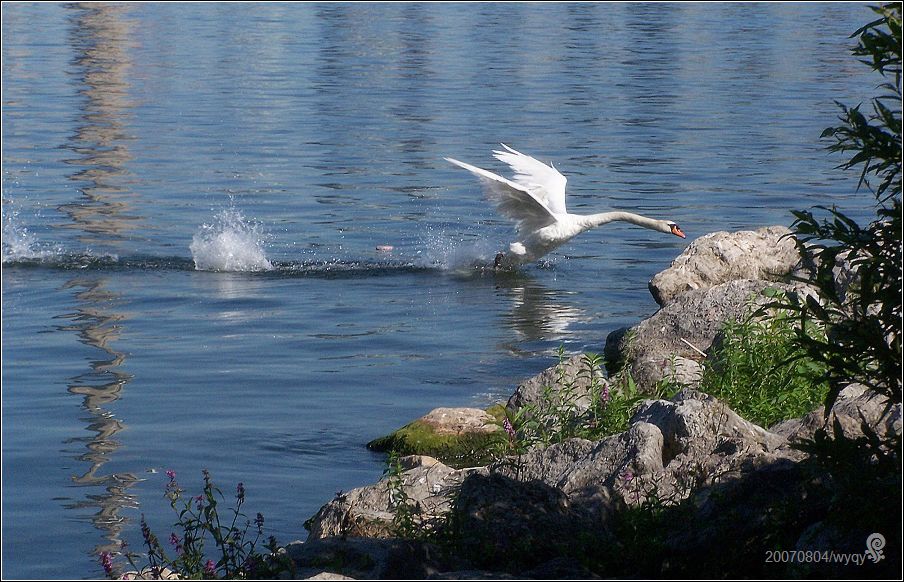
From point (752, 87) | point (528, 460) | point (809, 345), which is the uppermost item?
point (809, 345)

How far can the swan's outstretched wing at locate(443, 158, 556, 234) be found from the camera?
46.2 ft

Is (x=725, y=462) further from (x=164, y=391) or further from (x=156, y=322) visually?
(x=156, y=322)

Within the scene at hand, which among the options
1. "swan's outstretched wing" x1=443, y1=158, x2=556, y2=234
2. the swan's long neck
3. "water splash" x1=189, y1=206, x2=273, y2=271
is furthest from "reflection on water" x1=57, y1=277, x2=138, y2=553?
the swan's long neck

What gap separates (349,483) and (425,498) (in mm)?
1680

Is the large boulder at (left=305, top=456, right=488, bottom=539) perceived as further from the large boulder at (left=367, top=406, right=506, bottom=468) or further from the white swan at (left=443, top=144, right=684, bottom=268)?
the white swan at (left=443, top=144, right=684, bottom=268)

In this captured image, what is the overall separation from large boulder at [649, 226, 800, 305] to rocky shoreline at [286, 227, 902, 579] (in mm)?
2902

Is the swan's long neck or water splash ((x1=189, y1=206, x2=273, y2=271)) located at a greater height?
the swan's long neck

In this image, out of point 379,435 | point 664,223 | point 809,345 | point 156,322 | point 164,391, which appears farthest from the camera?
point 664,223

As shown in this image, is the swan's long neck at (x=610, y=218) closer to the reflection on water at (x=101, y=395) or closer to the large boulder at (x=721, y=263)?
the large boulder at (x=721, y=263)

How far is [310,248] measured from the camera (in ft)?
50.7

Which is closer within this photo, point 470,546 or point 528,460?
point 470,546

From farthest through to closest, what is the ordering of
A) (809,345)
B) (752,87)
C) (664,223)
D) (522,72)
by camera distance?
(522,72)
(752,87)
(664,223)
(809,345)

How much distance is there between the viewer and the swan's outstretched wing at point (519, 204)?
1408cm

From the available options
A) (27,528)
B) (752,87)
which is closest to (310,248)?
(27,528)
